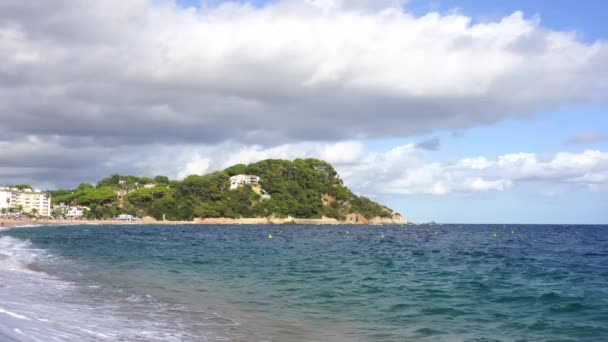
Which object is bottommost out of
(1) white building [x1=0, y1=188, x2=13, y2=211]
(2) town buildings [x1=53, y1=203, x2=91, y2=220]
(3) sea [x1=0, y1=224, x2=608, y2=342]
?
(3) sea [x1=0, y1=224, x2=608, y2=342]

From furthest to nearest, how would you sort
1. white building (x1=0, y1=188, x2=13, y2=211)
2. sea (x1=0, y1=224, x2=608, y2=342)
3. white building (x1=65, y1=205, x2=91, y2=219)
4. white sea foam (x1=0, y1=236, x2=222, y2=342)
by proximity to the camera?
white building (x1=65, y1=205, x2=91, y2=219) < white building (x1=0, y1=188, x2=13, y2=211) < sea (x1=0, y1=224, x2=608, y2=342) < white sea foam (x1=0, y1=236, x2=222, y2=342)

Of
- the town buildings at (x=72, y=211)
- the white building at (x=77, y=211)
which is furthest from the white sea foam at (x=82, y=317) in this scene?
the white building at (x=77, y=211)

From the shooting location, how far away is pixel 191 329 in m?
11.1

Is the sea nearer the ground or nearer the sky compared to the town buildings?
nearer the ground

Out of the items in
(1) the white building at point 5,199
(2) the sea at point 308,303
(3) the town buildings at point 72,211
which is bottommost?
(2) the sea at point 308,303

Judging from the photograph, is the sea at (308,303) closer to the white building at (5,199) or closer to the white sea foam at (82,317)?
the white sea foam at (82,317)

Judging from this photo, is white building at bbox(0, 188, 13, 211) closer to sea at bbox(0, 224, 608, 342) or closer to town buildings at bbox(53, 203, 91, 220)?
town buildings at bbox(53, 203, 91, 220)

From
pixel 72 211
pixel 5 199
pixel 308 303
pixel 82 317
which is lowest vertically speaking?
pixel 308 303

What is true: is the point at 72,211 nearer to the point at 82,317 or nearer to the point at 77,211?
the point at 77,211

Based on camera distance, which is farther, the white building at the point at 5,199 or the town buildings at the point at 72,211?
the town buildings at the point at 72,211

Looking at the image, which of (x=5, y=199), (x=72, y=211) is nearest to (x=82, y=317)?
(x=72, y=211)

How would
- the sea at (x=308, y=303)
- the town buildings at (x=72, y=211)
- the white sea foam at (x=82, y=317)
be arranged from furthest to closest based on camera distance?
the town buildings at (x=72, y=211) → the sea at (x=308, y=303) → the white sea foam at (x=82, y=317)

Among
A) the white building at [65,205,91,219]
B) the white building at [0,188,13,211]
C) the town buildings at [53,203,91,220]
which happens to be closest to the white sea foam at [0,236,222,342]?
the town buildings at [53,203,91,220]

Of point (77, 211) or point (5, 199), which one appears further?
point (77, 211)
